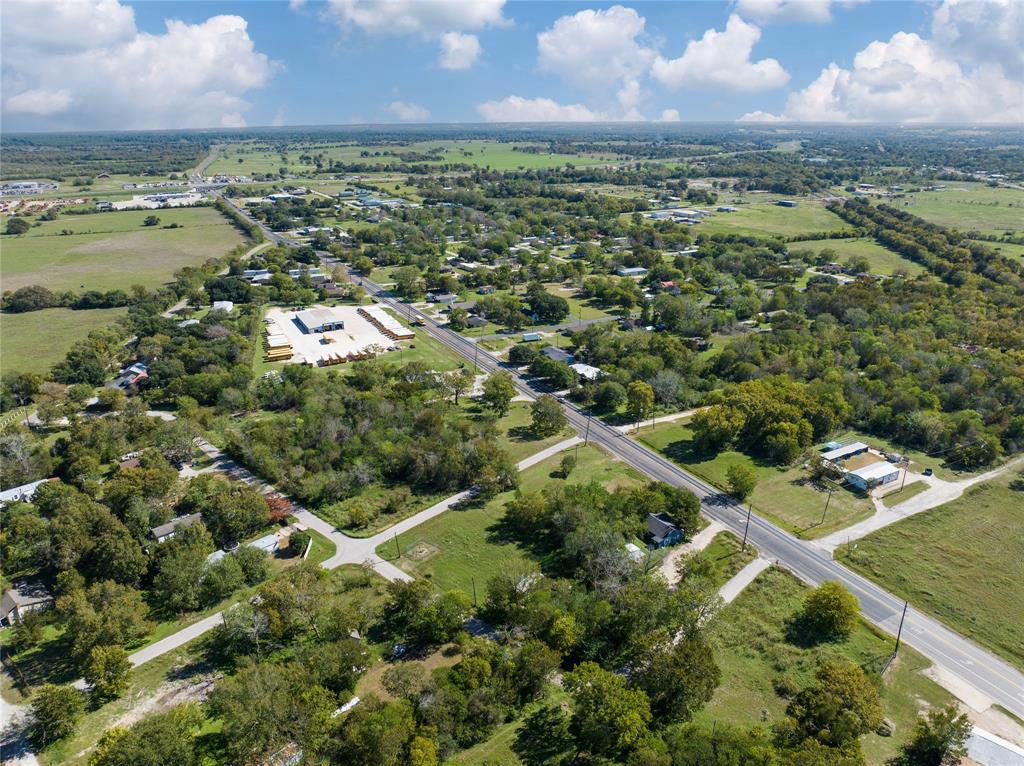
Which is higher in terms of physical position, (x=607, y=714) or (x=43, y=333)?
(x=43, y=333)

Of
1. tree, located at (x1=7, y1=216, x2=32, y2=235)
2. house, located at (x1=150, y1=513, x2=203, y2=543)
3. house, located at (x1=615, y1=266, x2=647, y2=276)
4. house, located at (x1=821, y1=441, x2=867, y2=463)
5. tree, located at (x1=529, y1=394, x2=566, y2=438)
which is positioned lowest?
house, located at (x1=821, y1=441, x2=867, y2=463)

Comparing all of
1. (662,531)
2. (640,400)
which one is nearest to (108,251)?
(640,400)

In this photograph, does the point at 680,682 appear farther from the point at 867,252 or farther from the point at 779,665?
the point at 867,252

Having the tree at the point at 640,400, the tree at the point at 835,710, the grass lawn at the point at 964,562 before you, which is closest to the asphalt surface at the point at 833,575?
the grass lawn at the point at 964,562

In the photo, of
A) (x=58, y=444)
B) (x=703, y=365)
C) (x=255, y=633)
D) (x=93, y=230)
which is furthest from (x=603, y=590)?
(x=93, y=230)

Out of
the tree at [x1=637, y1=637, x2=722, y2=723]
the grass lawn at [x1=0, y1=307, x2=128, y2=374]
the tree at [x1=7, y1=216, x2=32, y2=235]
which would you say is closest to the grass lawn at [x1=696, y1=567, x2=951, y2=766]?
the tree at [x1=637, y1=637, x2=722, y2=723]

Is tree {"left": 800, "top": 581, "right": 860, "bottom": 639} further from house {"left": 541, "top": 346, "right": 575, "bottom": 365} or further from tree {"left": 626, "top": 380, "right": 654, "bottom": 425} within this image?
house {"left": 541, "top": 346, "right": 575, "bottom": 365}

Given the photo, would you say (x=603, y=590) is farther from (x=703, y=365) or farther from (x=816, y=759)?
(x=703, y=365)
